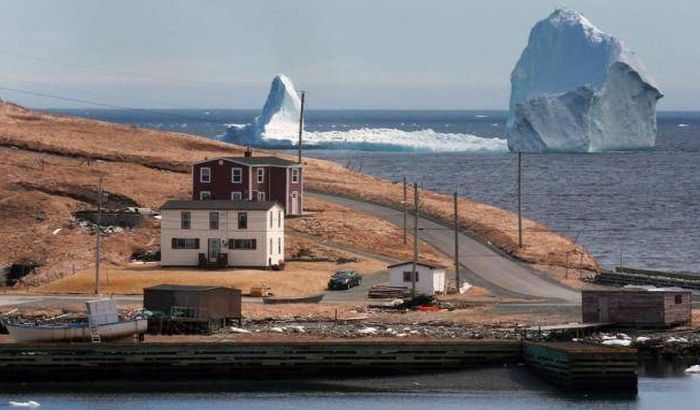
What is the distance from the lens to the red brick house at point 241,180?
88625mm

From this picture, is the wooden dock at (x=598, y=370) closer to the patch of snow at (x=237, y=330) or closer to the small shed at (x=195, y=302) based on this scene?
the patch of snow at (x=237, y=330)

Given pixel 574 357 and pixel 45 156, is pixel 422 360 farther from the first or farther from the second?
pixel 45 156

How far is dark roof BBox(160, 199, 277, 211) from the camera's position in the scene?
262 feet

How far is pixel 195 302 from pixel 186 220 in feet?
51.4

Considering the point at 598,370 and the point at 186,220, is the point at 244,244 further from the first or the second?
the point at 598,370

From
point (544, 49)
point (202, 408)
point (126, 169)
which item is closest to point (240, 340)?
point (202, 408)

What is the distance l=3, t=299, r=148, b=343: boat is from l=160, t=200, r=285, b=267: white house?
18038 mm

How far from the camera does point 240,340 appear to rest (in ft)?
204

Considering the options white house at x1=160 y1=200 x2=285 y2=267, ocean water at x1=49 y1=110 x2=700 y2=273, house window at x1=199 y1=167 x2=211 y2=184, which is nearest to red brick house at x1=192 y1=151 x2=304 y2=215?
house window at x1=199 y1=167 x2=211 y2=184

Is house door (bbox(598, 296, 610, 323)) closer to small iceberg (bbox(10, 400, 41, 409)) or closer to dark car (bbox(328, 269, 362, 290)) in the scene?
dark car (bbox(328, 269, 362, 290))

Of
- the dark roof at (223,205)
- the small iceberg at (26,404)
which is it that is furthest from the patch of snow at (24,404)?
the dark roof at (223,205)

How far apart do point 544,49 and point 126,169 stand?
8666cm

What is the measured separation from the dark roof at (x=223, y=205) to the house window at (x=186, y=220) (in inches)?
10.6

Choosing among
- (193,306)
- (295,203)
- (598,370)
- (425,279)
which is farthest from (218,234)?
(598,370)
